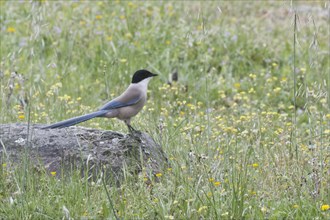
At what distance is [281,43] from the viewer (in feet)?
31.2

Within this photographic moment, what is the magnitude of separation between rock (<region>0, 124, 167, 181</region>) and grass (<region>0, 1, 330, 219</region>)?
0.13 m

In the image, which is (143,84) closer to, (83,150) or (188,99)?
(83,150)

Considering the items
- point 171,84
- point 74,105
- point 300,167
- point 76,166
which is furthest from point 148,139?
point 171,84

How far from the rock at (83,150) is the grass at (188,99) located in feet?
0.42

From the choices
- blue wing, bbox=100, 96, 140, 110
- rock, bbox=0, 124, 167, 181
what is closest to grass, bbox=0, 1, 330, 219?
rock, bbox=0, 124, 167, 181

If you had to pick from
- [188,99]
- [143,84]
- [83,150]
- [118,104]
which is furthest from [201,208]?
[188,99]

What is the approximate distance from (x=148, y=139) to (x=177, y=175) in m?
0.61

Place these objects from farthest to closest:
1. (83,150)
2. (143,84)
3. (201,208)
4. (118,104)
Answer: (143,84), (118,104), (83,150), (201,208)

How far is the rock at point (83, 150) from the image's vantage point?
4723 millimetres

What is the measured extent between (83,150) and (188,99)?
10.4 feet

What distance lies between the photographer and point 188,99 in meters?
7.84

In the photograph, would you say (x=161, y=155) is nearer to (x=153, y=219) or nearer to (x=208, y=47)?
(x=153, y=219)

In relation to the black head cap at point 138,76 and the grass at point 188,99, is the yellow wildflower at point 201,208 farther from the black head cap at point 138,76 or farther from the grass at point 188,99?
the black head cap at point 138,76

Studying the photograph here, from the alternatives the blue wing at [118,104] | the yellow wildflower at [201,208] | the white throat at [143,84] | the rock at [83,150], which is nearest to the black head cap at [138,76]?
the white throat at [143,84]
